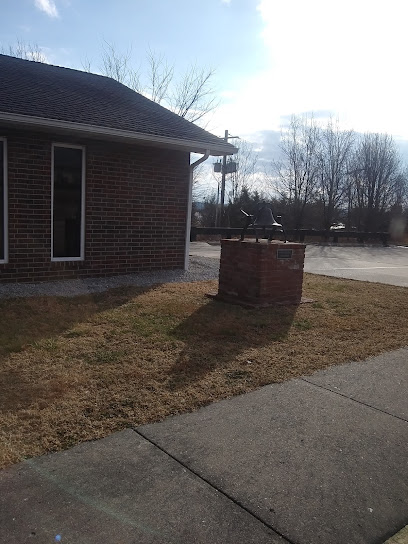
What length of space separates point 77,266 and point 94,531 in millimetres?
7058

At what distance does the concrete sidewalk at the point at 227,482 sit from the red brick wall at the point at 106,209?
5.77m

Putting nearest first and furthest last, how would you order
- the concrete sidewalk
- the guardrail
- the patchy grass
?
the concrete sidewalk → the patchy grass → the guardrail

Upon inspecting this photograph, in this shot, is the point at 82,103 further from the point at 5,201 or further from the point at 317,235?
the point at 317,235

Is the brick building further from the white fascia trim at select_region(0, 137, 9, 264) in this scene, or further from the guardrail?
the guardrail

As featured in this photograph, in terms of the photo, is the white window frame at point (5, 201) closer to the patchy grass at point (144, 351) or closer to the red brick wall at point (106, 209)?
the red brick wall at point (106, 209)

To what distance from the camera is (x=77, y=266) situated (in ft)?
29.0

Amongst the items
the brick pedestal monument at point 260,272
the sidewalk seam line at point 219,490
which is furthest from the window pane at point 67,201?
the sidewalk seam line at point 219,490

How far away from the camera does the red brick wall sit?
26.2 ft

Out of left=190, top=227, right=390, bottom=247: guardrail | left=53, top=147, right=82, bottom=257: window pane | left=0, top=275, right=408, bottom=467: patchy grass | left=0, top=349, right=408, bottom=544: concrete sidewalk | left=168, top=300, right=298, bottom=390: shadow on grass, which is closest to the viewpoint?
left=0, top=349, right=408, bottom=544: concrete sidewalk

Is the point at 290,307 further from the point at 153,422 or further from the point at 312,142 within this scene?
the point at 312,142

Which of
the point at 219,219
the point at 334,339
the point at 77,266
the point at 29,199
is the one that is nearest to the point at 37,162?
the point at 29,199

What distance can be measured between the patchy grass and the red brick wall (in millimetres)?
1478

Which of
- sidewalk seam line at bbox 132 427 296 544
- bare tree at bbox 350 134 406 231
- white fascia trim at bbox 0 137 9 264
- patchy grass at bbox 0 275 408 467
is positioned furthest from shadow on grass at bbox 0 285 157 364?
bare tree at bbox 350 134 406 231

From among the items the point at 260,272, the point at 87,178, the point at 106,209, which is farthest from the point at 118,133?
the point at 260,272
